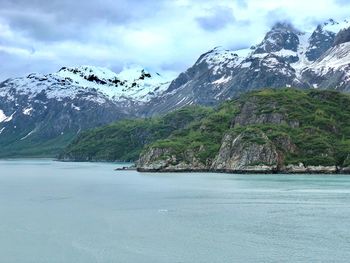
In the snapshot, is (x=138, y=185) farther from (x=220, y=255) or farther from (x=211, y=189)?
(x=220, y=255)

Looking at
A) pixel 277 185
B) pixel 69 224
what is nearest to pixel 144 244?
pixel 69 224

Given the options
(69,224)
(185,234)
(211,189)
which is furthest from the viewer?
(211,189)

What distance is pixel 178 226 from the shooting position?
9925 centimetres

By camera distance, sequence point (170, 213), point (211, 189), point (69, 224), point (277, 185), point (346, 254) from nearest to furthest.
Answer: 1. point (346, 254)
2. point (69, 224)
3. point (170, 213)
4. point (211, 189)
5. point (277, 185)

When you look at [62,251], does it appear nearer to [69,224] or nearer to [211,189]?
[69,224]

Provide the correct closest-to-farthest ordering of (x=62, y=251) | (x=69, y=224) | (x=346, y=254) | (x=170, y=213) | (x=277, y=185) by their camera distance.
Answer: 1. (x=346, y=254)
2. (x=62, y=251)
3. (x=69, y=224)
4. (x=170, y=213)
5. (x=277, y=185)

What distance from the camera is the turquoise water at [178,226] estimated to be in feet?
252

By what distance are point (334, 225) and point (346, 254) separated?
2296cm

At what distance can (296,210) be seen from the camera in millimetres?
117750

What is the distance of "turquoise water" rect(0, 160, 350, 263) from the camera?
3024 inches

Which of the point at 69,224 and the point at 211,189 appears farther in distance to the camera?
the point at 211,189

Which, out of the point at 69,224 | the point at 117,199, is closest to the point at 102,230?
the point at 69,224

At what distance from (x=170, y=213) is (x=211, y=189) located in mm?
56205

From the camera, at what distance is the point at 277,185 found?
184875mm
